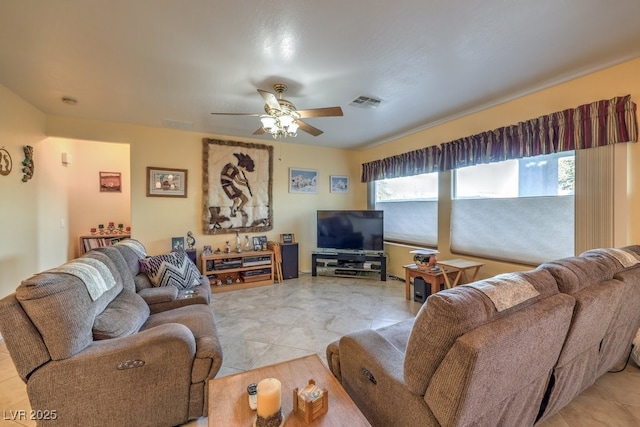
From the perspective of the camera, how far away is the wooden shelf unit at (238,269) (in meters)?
4.11

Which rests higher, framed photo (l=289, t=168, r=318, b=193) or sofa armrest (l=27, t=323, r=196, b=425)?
framed photo (l=289, t=168, r=318, b=193)

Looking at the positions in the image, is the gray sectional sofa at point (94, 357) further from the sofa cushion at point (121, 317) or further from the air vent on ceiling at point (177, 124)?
the air vent on ceiling at point (177, 124)

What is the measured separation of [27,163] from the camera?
306 centimetres

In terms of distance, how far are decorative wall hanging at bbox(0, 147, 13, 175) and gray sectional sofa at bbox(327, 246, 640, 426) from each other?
3.72m

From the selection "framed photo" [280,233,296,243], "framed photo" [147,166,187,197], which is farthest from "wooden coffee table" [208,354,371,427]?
"framed photo" [147,166,187,197]

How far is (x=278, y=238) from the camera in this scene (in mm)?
4969

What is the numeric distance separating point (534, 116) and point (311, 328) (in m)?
3.29

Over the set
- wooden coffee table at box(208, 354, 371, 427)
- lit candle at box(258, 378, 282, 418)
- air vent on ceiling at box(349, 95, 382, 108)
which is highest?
air vent on ceiling at box(349, 95, 382, 108)

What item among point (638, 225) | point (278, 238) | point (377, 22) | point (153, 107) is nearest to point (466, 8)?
point (377, 22)

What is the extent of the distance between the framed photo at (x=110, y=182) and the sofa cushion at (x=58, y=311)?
4495mm

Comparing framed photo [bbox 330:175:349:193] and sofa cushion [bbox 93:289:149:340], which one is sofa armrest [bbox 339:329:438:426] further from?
framed photo [bbox 330:175:349:193]

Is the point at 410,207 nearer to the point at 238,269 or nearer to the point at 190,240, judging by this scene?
the point at 238,269

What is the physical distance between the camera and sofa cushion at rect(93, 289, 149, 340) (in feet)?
5.00

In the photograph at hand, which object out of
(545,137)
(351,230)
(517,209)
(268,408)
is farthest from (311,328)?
(545,137)
